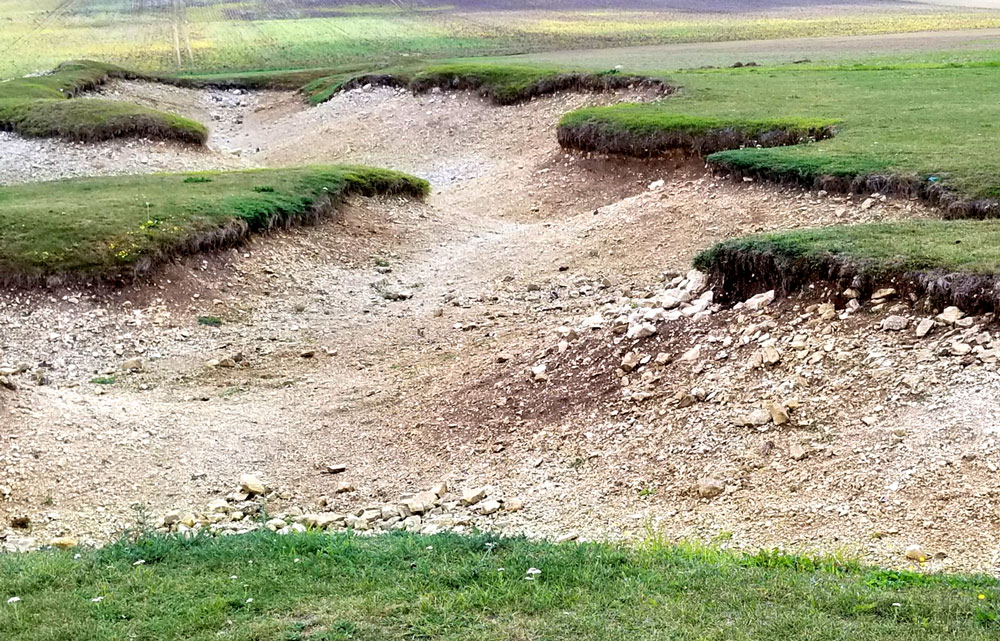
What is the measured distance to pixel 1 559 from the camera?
8.63 meters

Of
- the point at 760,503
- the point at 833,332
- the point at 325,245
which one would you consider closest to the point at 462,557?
the point at 760,503

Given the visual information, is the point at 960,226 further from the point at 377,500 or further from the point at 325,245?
the point at 325,245

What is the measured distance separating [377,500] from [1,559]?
3.96 meters

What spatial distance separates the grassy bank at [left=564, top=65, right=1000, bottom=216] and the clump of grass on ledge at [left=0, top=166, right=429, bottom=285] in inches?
329

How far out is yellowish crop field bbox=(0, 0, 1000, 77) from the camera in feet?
254

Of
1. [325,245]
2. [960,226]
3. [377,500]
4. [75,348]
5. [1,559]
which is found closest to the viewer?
[1,559]

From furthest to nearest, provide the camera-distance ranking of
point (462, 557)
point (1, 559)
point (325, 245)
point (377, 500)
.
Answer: point (325, 245) → point (377, 500) → point (1, 559) → point (462, 557)

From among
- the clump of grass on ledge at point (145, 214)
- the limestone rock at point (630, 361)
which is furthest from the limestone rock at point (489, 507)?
the clump of grass on ledge at point (145, 214)

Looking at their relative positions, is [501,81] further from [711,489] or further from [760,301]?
[711,489]

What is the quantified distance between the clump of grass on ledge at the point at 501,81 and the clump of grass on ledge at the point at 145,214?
1318 centimetres

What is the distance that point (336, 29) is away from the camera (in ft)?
314

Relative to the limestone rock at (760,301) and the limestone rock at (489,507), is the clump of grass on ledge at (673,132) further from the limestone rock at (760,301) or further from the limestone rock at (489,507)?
the limestone rock at (489,507)

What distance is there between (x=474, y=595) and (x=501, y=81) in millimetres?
34964

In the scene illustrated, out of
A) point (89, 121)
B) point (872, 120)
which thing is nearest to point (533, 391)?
point (872, 120)
